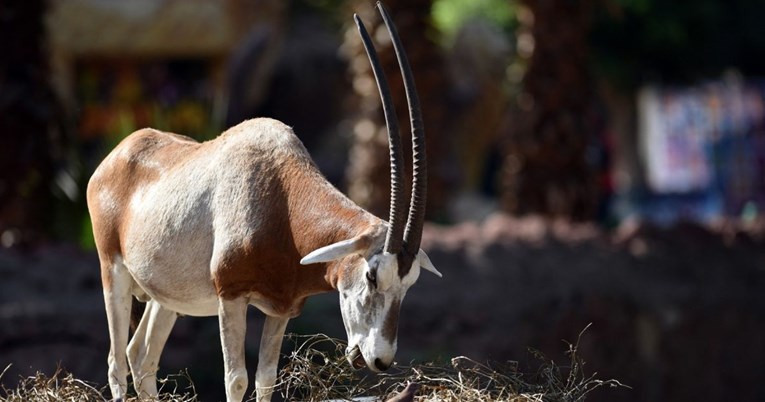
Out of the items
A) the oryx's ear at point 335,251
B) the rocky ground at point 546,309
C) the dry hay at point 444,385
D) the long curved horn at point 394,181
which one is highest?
the long curved horn at point 394,181

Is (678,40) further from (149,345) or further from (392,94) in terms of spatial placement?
(149,345)

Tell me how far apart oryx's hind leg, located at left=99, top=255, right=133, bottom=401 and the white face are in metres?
1.06

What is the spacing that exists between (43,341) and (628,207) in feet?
55.8

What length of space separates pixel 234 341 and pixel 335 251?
2.14 ft

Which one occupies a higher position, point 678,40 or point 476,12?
point 476,12

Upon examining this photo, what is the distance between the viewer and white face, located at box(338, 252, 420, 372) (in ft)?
14.5

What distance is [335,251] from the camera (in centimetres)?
440

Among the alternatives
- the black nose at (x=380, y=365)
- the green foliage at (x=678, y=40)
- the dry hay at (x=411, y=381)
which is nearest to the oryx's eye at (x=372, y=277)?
the black nose at (x=380, y=365)

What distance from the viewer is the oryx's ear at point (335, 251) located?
439 centimetres

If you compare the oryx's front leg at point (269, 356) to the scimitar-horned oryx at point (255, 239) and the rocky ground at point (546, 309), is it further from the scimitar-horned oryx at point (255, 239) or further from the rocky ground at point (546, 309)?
the rocky ground at point (546, 309)

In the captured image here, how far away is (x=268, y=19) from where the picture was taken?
2102 cm

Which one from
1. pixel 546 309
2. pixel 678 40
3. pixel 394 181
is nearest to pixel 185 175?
pixel 394 181

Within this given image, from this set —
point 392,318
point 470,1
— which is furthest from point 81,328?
point 470,1

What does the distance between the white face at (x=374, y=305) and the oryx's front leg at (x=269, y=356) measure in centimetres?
43
